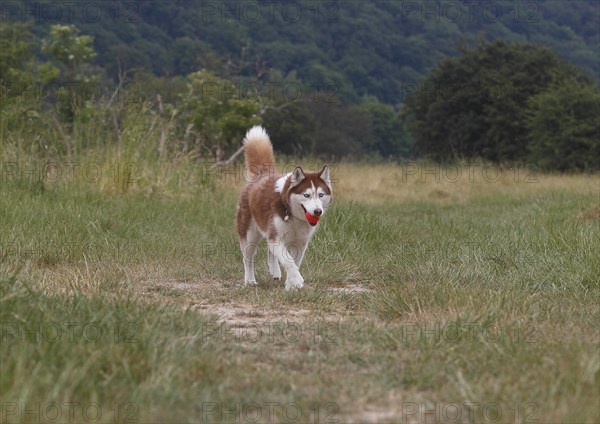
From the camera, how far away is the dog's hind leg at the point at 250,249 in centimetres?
723

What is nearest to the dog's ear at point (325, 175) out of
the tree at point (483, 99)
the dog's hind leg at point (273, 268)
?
the dog's hind leg at point (273, 268)

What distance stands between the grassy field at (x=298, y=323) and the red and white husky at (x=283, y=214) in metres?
0.28

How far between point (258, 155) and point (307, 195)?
4.69 feet

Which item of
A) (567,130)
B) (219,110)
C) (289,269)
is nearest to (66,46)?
(219,110)

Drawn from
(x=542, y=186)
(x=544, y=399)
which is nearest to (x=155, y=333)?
(x=544, y=399)

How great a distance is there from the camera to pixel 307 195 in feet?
21.6

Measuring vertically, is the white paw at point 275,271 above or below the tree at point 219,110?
above

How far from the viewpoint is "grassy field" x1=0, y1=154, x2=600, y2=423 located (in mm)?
3283

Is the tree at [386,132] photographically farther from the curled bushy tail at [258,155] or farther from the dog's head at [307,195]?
the dog's head at [307,195]

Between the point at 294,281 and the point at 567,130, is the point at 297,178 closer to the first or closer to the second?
the point at 294,281

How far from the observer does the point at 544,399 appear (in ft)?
10.9

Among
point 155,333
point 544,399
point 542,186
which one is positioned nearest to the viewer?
point 544,399

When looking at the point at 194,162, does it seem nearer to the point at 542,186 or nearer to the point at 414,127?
the point at 542,186

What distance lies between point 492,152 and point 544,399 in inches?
1256
